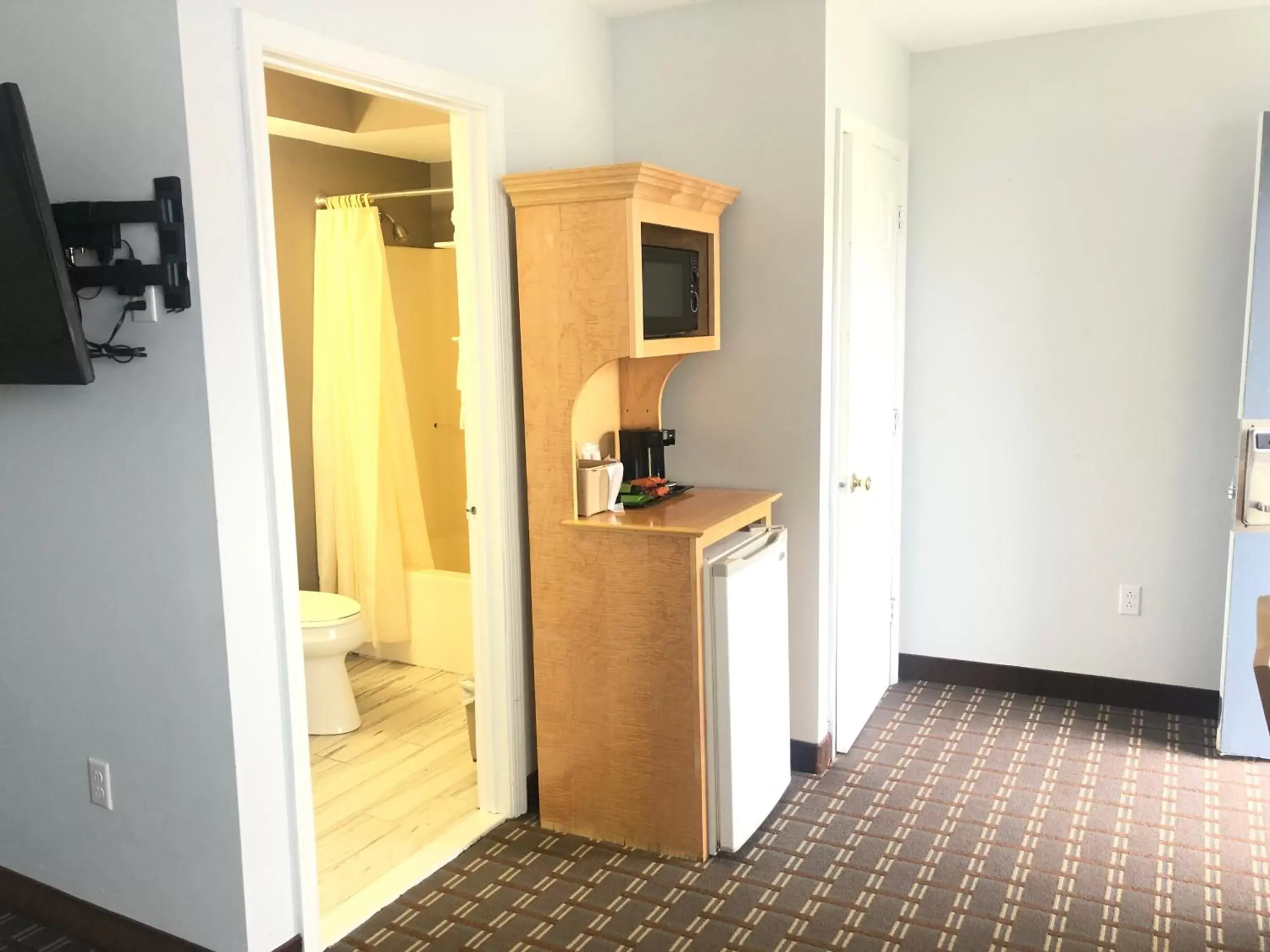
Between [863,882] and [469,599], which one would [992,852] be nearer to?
[863,882]

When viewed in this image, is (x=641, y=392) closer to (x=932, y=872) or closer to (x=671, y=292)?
(x=671, y=292)

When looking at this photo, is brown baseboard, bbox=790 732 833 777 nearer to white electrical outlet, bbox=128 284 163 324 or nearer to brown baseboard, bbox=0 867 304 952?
brown baseboard, bbox=0 867 304 952

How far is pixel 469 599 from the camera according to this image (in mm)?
4160

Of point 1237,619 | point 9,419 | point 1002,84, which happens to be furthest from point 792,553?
point 9,419

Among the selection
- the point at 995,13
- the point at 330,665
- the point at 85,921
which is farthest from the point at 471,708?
the point at 995,13

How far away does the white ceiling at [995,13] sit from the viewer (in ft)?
10.5

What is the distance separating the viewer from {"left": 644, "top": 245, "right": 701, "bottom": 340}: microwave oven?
2812 millimetres

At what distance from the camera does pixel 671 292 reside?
2932 millimetres

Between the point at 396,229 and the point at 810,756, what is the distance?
275 cm

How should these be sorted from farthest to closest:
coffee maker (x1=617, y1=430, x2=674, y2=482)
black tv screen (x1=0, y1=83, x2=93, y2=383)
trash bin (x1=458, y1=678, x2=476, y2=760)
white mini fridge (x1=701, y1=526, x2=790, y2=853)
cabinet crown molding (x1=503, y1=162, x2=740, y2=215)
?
trash bin (x1=458, y1=678, x2=476, y2=760), coffee maker (x1=617, y1=430, x2=674, y2=482), white mini fridge (x1=701, y1=526, x2=790, y2=853), cabinet crown molding (x1=503, y1=162, x2=740, y2=215), black tv screen (x1=0, y1=83, x2=93, y2=383)

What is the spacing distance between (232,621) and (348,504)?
85.5 inches

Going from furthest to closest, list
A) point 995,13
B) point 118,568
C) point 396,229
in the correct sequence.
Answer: point 396,229
point 995,13
point 118,568

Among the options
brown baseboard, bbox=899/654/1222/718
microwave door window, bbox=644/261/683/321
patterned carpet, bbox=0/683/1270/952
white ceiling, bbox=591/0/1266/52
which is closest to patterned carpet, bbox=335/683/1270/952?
patterned carpet, bbox=0/683/1270/952

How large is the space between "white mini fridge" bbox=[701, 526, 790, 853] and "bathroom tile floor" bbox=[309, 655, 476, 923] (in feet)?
2.62
